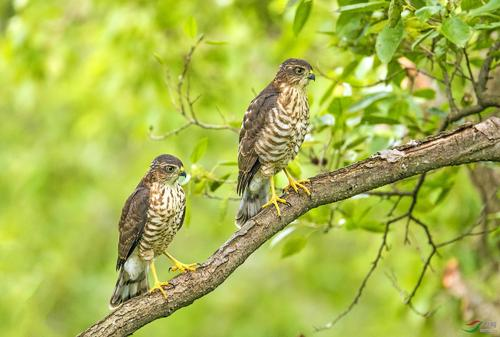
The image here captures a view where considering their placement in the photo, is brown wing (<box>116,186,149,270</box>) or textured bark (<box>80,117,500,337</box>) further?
brown wing (<box>116,186,149,270</box>)

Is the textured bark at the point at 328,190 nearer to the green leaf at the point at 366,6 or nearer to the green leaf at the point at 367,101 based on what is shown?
the green leaf at the point at 366,6

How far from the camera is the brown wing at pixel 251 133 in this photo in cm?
456

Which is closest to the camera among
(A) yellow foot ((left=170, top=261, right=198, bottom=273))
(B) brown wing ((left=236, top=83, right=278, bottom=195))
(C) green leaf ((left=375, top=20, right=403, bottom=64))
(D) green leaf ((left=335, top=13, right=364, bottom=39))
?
(C) green leaf ((left=375, top=20, right=403, bottom=64))

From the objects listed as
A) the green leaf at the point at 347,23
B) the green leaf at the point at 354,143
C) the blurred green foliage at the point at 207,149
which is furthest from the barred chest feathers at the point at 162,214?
the green leaf at the point at 347,23

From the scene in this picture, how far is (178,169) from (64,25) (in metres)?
5.19

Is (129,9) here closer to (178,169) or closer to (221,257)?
(178,169)

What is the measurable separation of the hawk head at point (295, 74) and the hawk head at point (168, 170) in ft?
2.41

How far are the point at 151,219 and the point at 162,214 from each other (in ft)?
0.22

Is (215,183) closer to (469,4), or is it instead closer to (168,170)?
(168,170)

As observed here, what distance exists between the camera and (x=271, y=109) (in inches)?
180

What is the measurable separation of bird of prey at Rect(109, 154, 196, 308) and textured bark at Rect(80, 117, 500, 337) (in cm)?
67

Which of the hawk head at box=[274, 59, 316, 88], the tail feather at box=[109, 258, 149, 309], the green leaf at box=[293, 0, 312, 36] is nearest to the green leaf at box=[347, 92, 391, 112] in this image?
the hawk head at box=[274, 59, 316, 88]

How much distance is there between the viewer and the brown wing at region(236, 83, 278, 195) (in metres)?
4.56

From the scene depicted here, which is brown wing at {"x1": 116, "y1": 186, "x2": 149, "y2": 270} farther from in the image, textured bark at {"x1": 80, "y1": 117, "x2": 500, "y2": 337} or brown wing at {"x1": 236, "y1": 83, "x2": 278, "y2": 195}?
textured bark at {"x1": 80, "y1": 117, "x2": 500, "y2": 337}
